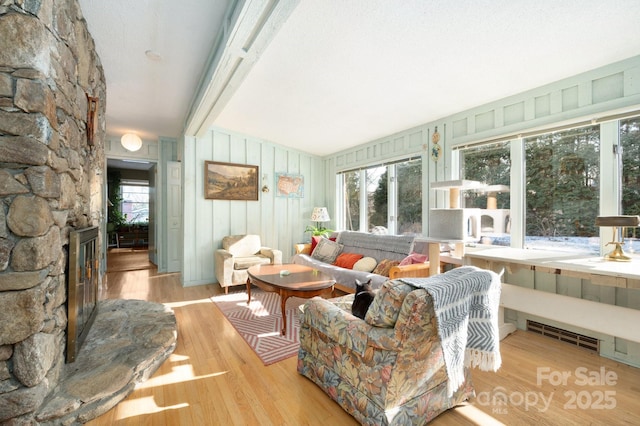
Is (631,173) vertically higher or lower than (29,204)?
higher

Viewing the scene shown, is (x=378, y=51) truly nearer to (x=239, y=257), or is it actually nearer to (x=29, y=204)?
(x=29, y=204)

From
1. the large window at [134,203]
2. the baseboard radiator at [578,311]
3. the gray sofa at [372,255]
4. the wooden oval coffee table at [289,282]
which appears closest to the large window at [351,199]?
the gray sofa at [372,255]

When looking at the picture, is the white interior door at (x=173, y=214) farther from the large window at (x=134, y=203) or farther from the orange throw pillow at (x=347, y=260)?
the large window at (x=134, y=203)

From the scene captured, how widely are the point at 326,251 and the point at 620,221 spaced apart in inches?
130

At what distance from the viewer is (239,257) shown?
460cm

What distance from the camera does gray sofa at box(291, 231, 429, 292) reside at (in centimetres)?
306

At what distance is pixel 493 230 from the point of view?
3.28 m

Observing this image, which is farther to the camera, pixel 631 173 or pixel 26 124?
pixel 631 173

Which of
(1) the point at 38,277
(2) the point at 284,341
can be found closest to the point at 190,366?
(2) the point at 284,341

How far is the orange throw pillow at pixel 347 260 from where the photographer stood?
4066 millimetres

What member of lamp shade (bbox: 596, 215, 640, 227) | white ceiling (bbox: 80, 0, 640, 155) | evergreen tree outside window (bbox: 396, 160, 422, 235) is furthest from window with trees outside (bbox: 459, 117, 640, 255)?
evergreen tree outside window (bbox: 396, 160, 422, 235)

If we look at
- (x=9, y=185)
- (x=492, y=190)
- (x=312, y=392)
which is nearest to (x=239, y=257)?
(x=312, y=392)

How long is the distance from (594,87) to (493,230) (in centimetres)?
158

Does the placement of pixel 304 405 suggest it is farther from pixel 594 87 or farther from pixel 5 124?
pixel 594 87
